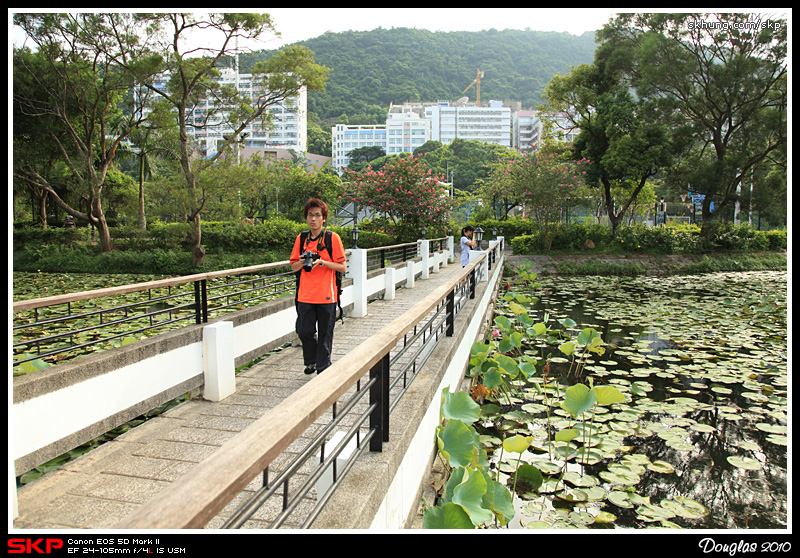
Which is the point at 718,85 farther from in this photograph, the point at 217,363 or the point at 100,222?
the point at 100,222

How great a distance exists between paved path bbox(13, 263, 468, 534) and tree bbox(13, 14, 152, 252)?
18.1 m

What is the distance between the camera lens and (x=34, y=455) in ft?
8.63

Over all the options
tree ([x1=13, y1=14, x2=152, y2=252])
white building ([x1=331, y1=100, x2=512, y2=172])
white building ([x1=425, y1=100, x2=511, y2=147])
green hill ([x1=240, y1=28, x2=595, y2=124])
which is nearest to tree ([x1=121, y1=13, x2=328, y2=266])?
tree ([x1=13, y1=14, x2=152, y2=252])

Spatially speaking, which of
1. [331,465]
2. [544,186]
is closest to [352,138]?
[544,186]

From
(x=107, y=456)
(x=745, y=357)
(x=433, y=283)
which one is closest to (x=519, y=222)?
(x=433, y=283)

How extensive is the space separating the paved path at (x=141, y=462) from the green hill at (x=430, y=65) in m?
95.2

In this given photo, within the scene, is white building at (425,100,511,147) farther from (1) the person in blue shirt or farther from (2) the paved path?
(2) the paved path

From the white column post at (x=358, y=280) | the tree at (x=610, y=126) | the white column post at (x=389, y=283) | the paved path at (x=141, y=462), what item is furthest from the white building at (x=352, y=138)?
the paved path at (x=141, y=462)

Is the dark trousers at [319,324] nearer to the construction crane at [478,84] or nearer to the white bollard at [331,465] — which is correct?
the white bollard at [331,465]

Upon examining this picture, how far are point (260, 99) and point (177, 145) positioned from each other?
3944 mm

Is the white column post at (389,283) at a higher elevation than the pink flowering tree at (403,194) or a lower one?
lower

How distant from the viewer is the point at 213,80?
21.3 metres
